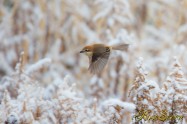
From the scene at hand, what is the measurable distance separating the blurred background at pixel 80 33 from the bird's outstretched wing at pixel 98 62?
1214 millimetres

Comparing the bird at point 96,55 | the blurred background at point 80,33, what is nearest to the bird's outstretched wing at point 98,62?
the bird at point 96,55

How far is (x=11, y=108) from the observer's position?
6.09 feet

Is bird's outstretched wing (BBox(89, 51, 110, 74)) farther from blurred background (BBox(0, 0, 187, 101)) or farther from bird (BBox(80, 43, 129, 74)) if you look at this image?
blurred background (BBox(0, 0, 187, 101))

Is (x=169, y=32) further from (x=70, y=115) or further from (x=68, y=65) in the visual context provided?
(x=70, y=115)

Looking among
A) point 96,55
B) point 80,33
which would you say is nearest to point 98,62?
point 96,55

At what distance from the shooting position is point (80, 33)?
3.94 meters

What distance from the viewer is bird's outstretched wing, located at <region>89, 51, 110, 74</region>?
2.00 metres

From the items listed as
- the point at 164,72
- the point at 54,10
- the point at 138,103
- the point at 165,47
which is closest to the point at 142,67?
the point at 138,103

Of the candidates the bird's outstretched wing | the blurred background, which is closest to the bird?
the bird's outstretched wing

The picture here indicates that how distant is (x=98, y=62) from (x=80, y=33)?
193cm

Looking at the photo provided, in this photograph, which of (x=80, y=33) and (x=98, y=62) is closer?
(x=98, y=62)

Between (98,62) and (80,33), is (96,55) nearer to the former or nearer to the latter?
(98,62)

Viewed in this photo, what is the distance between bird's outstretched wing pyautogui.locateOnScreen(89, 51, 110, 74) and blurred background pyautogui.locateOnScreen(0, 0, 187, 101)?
1.21 meters

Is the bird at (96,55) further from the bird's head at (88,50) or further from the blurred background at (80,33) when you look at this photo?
the blurred background at (80,33)
